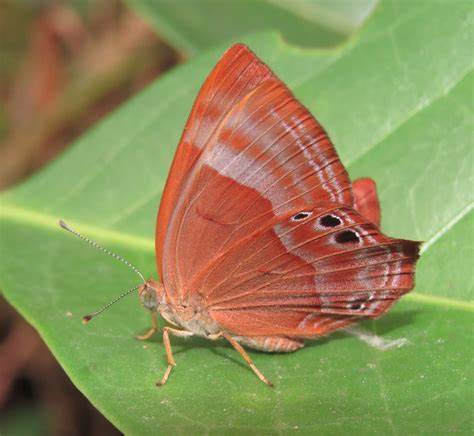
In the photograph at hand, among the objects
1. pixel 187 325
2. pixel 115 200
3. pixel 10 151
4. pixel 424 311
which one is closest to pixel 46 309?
pixel 187 325

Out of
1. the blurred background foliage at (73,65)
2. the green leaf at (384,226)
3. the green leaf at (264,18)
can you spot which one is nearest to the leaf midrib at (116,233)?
the green leaf at (384,226)

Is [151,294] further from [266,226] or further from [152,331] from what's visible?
[266,226]

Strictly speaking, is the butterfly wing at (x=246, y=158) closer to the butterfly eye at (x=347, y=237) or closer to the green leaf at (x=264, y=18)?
the butterfly eye at (x=347, y=237)

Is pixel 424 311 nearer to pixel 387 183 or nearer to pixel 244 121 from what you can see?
pixel 387 183

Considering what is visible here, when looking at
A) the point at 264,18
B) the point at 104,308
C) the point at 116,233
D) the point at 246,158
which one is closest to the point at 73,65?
the point at 264,18

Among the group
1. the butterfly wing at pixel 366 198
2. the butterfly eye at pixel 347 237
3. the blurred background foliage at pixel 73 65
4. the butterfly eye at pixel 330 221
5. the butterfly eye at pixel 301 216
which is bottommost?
the blurred background foliage at pixel 73 65

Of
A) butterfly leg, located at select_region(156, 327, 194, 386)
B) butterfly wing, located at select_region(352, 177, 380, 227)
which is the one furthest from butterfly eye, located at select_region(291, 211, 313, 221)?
butterfly leg, located at select_region(156, 327, 194, 386)

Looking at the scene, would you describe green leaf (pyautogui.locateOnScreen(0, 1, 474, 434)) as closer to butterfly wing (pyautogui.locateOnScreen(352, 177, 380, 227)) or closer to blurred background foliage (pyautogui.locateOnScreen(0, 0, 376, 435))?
butterfly wing (pyautogui.locateOnScreen(352, 177, 380, 227))
